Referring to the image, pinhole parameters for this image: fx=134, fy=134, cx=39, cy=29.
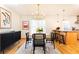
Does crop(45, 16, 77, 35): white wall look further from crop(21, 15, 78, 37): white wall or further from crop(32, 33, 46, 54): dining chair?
crop(32, 33, 46, 54): dining chair

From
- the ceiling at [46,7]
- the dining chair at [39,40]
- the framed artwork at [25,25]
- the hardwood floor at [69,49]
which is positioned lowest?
the hardwood floor at [69,49]

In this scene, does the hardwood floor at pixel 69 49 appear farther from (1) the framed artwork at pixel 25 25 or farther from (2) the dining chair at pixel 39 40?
(1) the framed artwork at pixel 25 25

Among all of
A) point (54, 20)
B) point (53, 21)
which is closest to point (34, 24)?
point (53, 21)

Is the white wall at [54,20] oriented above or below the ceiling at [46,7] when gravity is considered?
below

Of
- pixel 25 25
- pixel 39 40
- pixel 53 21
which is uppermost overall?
pixel 53 21

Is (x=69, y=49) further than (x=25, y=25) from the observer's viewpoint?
No

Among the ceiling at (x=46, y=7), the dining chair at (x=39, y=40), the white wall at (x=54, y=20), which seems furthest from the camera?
the white wall at (x=54, y=20)

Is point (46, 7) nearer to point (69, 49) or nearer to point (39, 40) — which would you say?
point (39, 40)

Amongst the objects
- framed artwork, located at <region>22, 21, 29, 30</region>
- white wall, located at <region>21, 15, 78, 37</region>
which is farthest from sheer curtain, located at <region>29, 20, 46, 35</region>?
white wall, located at <region>21, 15, 78, 37</region>

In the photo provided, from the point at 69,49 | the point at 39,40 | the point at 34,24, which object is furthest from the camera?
the point at 34,24

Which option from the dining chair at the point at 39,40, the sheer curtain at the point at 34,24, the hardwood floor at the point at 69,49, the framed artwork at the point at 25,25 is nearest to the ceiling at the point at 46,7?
the dining chair at the point at 39,40
